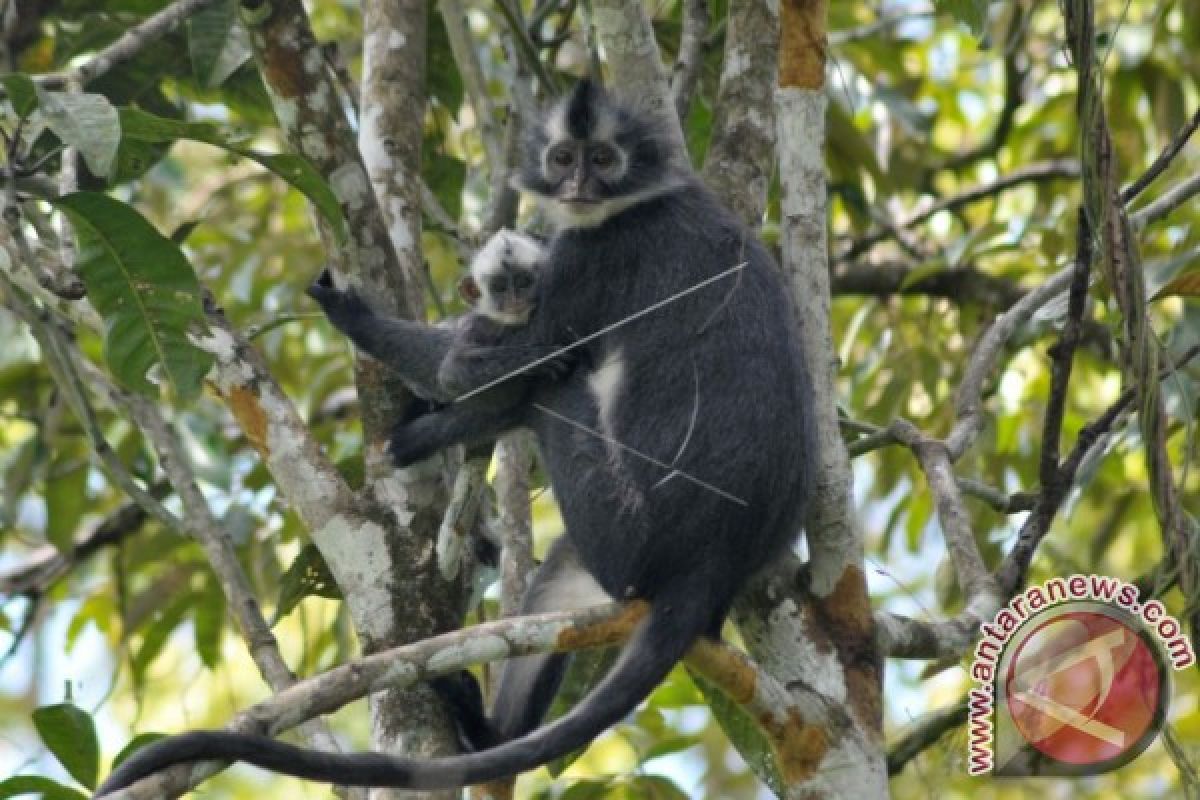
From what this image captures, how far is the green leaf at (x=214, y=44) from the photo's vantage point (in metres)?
5.02

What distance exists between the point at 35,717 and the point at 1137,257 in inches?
102

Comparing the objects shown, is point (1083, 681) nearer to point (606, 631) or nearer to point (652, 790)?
point (606, 631)

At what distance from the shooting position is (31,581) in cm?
647

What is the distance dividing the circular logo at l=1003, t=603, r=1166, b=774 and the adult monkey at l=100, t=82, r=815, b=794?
668mm

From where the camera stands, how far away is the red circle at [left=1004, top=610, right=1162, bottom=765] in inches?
156

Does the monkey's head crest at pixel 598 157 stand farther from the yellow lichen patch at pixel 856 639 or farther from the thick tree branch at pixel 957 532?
the yellow lichen patch at pixel 856 639

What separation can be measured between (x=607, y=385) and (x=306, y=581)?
1036 millimetres

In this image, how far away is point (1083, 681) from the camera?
13.0 ft

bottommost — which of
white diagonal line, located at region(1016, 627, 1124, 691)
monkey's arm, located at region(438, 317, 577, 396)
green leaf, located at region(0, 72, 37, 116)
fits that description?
white diagonal line, located at region(1016, 627, 1124, 691)

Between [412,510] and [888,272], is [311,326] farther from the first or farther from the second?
[412,510]

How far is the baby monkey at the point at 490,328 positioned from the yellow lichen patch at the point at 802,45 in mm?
1081

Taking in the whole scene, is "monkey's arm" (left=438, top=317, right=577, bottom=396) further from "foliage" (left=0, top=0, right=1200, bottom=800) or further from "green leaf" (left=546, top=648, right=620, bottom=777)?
"green leaf" (left=546, top=648, right=620, bottom=777)

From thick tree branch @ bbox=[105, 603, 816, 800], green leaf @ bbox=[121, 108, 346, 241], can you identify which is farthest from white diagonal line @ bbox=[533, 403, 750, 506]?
green leaf @ bbox=[121, 108, 346, 241]

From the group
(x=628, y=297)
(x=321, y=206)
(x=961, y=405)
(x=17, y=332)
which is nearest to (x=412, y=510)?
(x=321, y=206)
